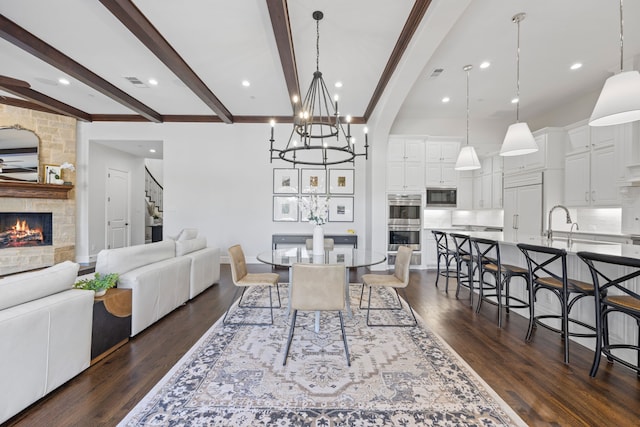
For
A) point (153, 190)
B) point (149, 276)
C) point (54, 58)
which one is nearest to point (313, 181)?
point (149, 276)

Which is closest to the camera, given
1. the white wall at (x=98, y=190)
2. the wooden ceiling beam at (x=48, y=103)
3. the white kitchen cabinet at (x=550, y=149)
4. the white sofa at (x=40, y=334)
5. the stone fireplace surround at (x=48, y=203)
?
the white sofa at (x=40, y=334)

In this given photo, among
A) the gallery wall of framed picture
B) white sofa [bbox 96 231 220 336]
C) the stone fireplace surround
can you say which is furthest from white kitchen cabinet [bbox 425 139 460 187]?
the stone fireplace surround

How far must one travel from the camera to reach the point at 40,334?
1652mm

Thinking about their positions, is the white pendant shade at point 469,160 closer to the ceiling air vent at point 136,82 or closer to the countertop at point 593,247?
the countertop at point 593,247

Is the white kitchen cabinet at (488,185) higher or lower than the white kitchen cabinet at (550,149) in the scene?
lower

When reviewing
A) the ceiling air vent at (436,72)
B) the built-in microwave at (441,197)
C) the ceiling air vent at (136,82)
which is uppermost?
the ceiling air vent at (436,72)

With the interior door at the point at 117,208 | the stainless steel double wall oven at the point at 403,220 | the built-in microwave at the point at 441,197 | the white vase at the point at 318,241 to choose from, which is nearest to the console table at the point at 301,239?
the stainless steel double wall oven at the point at 403,220

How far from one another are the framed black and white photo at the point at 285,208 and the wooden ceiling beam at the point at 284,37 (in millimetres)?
2702

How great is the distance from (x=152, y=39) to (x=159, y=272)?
104 inches

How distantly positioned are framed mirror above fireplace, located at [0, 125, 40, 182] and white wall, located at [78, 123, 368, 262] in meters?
1.35

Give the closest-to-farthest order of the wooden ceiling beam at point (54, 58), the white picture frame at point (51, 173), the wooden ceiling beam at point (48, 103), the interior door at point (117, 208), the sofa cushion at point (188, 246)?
the wooden ceiling beam at point (54, 58) < the sofa cushion at point (188, 246) < the wooden ceiling beam at point (48, 103) < the white picture frame at point (51, 173) < the interior door at point (117, 208)

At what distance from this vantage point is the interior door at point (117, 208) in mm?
6664

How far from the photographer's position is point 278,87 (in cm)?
459

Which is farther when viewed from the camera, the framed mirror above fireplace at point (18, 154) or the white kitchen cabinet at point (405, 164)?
the white kitchen cabinet at point (405, 164)
